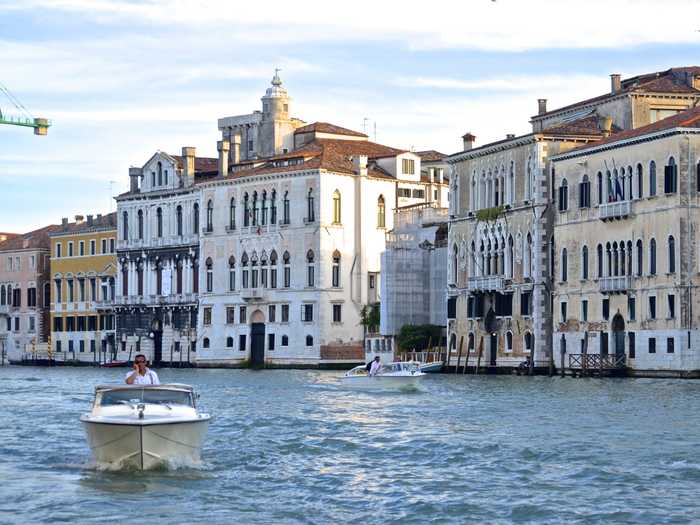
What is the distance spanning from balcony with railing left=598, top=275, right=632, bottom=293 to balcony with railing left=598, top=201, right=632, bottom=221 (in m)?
2.10

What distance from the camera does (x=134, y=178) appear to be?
101875 millimetres

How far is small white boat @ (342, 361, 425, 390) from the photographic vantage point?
182 ft

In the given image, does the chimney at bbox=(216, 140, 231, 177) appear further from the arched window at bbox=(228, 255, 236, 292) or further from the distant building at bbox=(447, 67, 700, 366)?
the distant building at bbox=(447, 67, 700, 366)

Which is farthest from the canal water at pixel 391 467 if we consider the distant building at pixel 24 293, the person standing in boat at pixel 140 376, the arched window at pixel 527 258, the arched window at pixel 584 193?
the distant building at pixel 24 293

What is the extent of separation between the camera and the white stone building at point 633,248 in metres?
61.9

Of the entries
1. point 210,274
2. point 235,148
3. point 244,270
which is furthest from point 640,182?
point 210,274

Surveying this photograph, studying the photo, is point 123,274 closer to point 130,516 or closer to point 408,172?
point 408,172

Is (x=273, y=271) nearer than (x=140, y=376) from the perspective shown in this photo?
No

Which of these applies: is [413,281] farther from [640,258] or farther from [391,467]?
[391,467]

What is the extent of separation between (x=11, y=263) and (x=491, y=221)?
155ft

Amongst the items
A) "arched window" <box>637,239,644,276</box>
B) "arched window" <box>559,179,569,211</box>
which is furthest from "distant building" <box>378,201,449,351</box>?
"arched window" <box>637,239,644,276</box>

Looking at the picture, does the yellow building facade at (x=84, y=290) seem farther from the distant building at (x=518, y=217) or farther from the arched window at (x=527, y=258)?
the arched window at (x=527, y=258)

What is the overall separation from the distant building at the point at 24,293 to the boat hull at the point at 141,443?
8417cm

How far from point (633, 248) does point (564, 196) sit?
5415 millimetres
